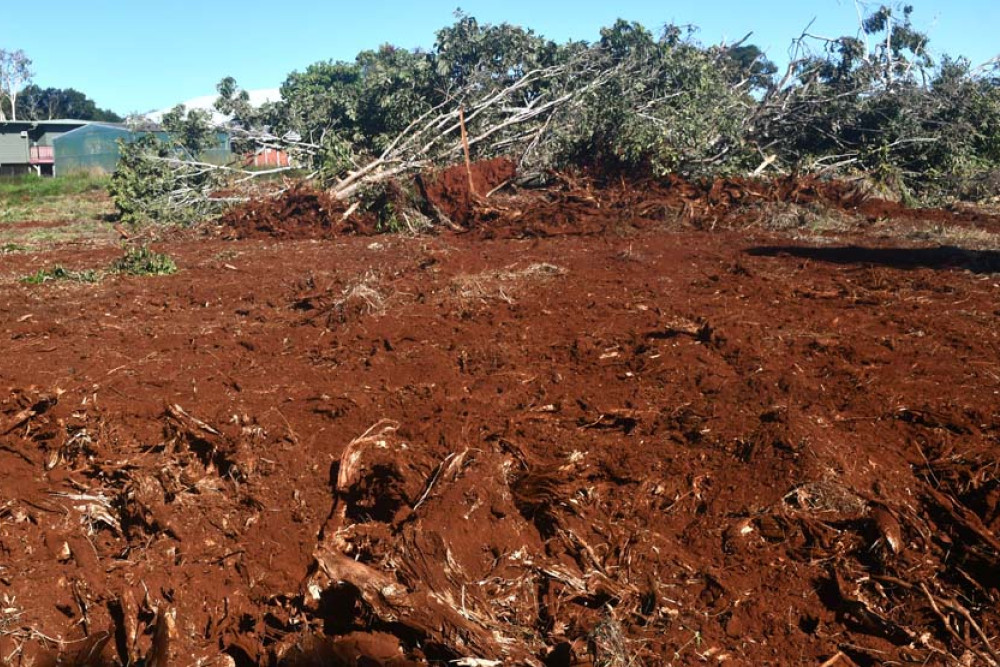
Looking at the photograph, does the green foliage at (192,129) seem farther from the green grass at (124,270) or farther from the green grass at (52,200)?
the green grass at (124,270)

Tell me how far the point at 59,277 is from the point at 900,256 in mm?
9090

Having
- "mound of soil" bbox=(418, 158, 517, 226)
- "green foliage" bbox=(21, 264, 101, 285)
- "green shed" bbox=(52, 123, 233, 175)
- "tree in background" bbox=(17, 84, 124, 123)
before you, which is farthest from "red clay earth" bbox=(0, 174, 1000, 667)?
"tree in background" bbox=(17, 84, 124, 123)

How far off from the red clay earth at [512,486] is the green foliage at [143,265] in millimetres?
2951

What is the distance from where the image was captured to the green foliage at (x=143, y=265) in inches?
400

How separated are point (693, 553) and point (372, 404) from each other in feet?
7.19

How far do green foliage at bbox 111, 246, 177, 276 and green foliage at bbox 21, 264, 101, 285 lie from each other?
0.36 m

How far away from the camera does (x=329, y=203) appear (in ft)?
46.7

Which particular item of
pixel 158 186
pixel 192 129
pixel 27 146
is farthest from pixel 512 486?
pixel 27 146

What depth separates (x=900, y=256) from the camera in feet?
31.0

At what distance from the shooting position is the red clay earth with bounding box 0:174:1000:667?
337 centimetres

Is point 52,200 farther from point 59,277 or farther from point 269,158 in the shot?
point 59,277

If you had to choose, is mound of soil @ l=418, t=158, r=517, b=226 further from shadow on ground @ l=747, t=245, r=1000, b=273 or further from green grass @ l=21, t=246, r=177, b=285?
shadow on ground @ l=747, t=245, r=1000, b=273

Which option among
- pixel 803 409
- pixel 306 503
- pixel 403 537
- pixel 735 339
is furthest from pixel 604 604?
pixel 735 339

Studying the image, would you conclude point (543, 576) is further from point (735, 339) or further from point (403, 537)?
point (735, 339)
